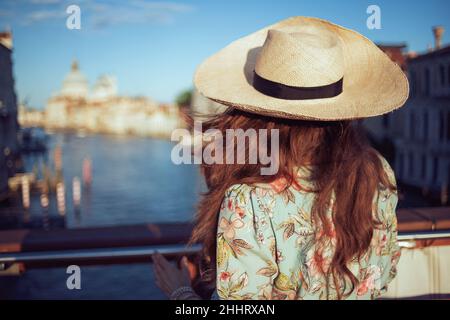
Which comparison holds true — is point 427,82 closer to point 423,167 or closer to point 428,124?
point 428,124

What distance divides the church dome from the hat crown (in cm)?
11827

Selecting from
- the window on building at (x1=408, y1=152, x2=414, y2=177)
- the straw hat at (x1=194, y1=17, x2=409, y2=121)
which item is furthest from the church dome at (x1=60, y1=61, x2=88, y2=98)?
the straw hat at (x1=194, y1=17, x2=409, y2=121)

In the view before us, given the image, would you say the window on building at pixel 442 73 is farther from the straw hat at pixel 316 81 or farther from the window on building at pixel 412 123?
the straw hat at pixel 316 81

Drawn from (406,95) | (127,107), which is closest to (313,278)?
(406,95)

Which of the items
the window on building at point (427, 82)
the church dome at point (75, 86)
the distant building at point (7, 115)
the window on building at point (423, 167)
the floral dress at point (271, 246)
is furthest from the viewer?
the church dome at point (75, 86)

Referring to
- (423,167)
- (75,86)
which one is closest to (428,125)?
(423,167)

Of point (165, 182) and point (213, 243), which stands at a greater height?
point (213, 243)

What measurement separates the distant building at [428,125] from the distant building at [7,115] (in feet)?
50.2

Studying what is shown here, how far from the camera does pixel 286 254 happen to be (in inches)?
38.7

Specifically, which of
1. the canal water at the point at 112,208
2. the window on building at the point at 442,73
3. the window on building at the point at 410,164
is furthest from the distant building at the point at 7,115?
the window on building at the point at 410,164

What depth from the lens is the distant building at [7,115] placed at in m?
12.2

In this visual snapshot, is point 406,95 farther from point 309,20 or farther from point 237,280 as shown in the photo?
point 237,280

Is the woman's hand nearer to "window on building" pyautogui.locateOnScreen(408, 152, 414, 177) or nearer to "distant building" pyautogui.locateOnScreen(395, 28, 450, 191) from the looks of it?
"distant building" pyautogui.locateOnScreen(395, 28, 450, 191)
